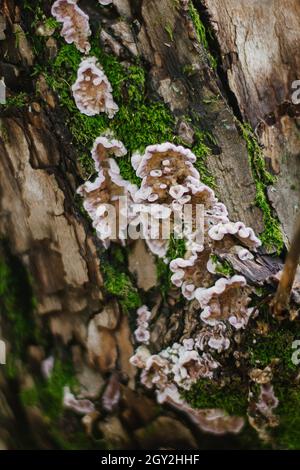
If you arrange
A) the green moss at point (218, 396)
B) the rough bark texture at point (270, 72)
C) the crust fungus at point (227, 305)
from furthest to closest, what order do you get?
the rough bark texture at point (270, 72)
the green moss at point (218, 396)
the crust fungus at point (227, 305)

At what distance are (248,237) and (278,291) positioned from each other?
0.19 m

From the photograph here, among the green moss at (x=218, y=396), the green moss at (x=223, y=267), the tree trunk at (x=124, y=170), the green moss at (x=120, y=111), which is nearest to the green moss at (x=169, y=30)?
the tree trunk at (x=124, y=170)

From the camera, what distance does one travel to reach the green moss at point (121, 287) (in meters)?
1.74

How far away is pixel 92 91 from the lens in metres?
1.67

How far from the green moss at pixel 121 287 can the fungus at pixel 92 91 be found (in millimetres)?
518

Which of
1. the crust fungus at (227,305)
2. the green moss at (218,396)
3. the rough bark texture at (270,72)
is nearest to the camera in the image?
the crust fungus at (227,305)

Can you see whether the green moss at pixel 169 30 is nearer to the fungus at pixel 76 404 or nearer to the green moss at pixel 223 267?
the green moss at pixel 223 267

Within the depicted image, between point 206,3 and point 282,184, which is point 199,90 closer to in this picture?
point 206,3

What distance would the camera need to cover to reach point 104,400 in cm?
181

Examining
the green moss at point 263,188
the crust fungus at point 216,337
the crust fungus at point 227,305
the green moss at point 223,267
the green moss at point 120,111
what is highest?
the green moss at point 120,111

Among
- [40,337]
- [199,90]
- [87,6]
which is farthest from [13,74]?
[40,337]

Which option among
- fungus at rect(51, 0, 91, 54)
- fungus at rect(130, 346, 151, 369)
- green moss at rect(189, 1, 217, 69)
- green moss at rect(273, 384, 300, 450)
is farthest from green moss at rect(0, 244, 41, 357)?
green moss at rect(189, 1, 217, 69)

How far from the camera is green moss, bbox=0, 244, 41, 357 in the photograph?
6.17 ft

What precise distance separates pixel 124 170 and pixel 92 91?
278 mm
